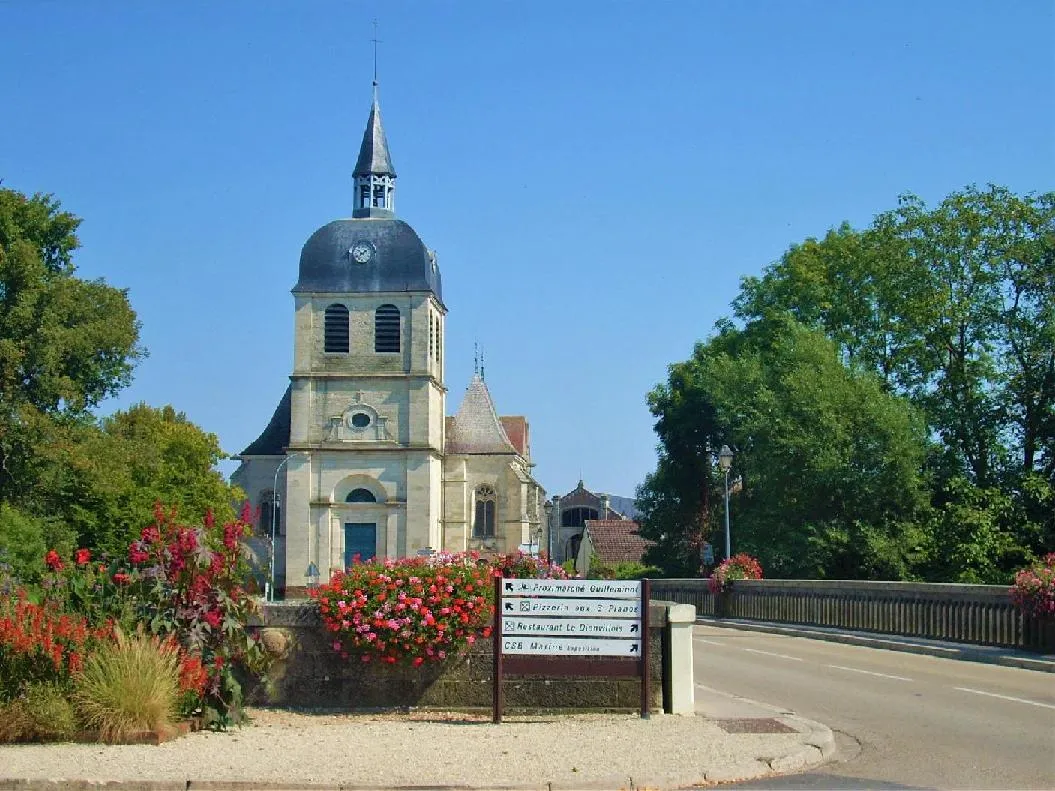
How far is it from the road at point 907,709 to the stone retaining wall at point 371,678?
2.40 metres

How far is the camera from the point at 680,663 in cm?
1349

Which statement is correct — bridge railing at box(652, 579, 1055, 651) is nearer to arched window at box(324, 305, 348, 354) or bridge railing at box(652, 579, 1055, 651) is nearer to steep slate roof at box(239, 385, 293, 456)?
Answer: arched window at box(324, 305, 348, 354)

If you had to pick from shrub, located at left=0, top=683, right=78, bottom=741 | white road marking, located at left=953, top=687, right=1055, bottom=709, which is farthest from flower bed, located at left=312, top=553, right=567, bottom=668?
white road marking, located at left=953, top=687, right=1055, bottom=709

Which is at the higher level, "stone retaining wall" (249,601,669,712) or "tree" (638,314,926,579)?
"tree" (638,314,926,579)

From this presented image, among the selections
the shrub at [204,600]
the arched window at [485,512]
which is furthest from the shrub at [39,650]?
the arched window at [485,512]

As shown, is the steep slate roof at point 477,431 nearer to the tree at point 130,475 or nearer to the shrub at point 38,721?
the tree at point 130,475

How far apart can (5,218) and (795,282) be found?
29.1 m

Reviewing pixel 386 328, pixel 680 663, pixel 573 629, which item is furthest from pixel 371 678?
pixel 386 328

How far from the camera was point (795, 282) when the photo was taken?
5438cm

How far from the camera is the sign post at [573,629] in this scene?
13.1 meters

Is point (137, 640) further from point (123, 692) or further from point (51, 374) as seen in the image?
point (51, 374)

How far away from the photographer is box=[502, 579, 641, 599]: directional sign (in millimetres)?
13219

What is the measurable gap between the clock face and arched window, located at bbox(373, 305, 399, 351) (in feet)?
9.72

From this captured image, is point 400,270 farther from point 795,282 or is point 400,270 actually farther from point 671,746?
point 671,746
